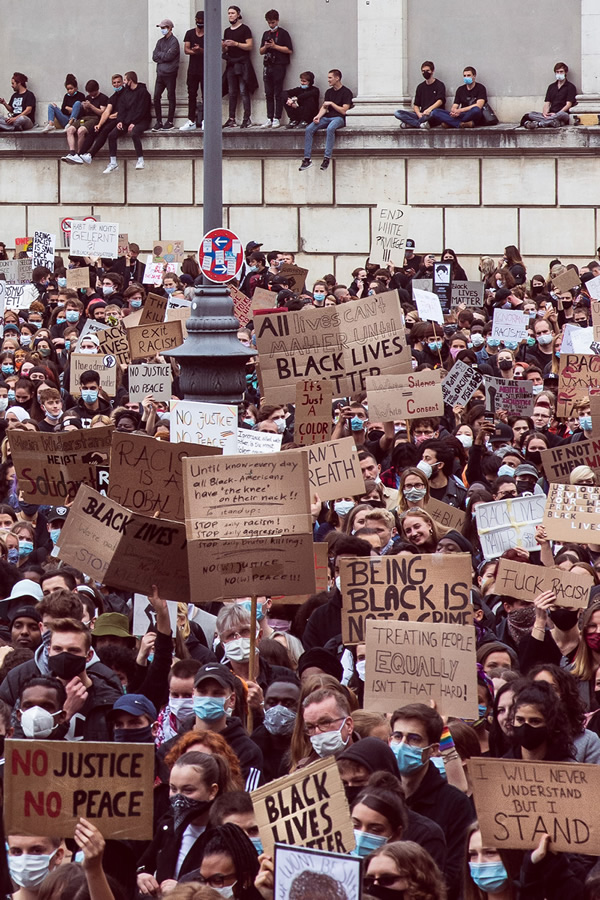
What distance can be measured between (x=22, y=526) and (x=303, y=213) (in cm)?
1931

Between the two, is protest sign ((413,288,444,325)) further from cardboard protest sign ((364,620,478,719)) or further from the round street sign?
cardboard protest sign ((364,620,478,719))

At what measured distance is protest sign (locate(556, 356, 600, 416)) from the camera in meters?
13.5

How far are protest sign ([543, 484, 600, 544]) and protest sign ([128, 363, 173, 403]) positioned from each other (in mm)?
5378

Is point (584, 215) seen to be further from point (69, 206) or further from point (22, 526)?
point (22, 526)

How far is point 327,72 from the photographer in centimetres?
2941

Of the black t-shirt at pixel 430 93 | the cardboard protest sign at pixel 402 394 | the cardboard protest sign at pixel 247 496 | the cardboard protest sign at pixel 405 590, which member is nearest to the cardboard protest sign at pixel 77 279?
the black t-shirt at pixel 430 93

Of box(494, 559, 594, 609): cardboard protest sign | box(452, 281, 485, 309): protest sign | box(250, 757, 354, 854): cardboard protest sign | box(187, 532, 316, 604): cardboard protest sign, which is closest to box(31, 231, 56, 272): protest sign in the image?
box(452, 281, 485, 309): protest sign

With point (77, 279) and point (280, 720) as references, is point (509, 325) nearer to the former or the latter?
point (77, 279)

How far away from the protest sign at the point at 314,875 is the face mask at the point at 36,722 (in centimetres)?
197

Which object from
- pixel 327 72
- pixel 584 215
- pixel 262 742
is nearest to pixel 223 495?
pixel 262 742

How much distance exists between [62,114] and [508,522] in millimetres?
21877

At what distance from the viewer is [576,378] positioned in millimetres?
13609

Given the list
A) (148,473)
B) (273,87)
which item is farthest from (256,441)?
(273,87)

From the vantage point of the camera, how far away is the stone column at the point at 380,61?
2850 cm
